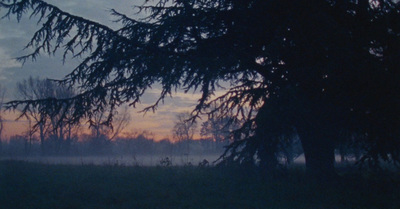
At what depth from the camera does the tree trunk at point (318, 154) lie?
9.50m

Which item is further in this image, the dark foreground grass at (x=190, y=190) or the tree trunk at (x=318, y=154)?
the tree trunk at (x=318, y=154)

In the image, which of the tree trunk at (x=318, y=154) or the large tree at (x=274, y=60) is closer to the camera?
the large tree at (x=274, y=60)

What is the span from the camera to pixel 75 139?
60.5 metres

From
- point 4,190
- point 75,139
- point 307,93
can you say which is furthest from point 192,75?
point 75,139

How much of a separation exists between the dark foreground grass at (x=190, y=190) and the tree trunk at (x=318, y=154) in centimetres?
47

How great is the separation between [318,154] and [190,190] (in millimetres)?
4439

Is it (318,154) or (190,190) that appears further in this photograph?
(318,154)

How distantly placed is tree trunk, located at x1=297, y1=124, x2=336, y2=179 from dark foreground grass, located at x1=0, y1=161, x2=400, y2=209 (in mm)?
470

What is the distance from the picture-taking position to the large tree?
7.23 metres

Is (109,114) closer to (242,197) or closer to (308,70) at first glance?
(242,197)

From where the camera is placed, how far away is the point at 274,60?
28.7ft

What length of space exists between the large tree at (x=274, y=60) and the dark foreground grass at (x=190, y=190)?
996mm

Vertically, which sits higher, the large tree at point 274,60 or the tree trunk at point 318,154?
the large tree at point 274,60

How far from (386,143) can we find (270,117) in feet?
8.92
